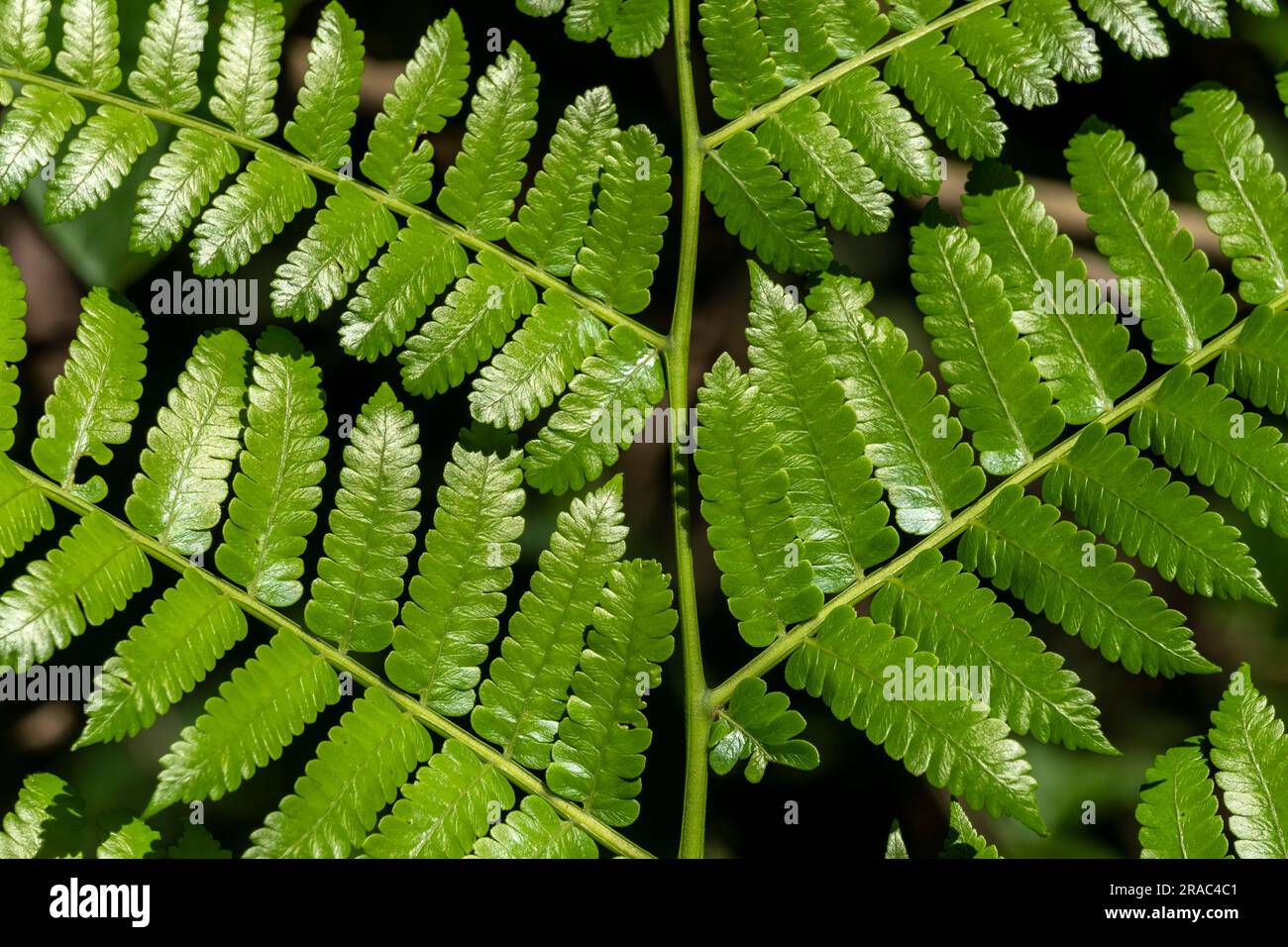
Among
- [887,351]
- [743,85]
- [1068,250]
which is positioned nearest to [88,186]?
[743,85]

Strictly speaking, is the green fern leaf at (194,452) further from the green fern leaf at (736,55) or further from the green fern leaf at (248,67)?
the green fern leaf at (736,55)

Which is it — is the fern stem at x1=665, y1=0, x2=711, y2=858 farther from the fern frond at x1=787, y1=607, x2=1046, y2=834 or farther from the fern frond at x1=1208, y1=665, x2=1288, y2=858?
the fern frond at x1=1208, y1=665, x2=1288, y2=858

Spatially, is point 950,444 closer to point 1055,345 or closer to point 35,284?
point 1055,345

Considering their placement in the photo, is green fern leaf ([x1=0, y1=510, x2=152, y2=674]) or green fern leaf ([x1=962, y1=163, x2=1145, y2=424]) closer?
green fern leaf ([x1=0, y1=510, x2=152, y2=674])

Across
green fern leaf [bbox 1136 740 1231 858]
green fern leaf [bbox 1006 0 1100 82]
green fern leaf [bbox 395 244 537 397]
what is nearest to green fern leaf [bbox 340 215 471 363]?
green fern leaf [bbox 395 244 537 397]

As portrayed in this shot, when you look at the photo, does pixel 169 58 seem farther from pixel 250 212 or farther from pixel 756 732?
pixel 756 732

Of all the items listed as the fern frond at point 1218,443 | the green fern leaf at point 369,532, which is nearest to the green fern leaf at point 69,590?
the green fern leaf at point 369,532

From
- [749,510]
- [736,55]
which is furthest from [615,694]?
[736,55]
